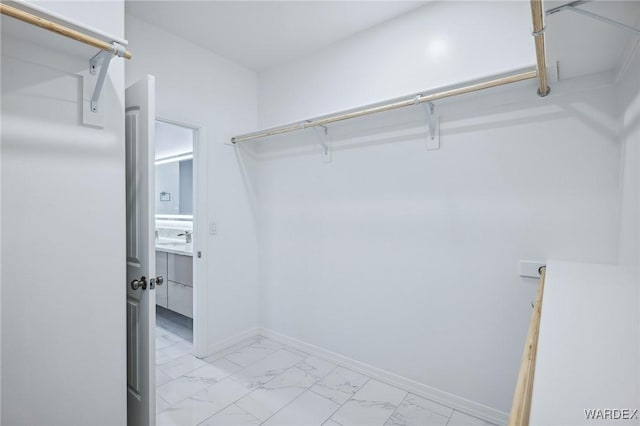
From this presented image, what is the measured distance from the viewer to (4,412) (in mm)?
1180

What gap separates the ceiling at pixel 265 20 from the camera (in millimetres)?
2107

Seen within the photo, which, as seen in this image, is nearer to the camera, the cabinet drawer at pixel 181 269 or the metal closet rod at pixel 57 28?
the metal closet rod at pixel 57 28

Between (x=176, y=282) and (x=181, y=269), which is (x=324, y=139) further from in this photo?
(x=176, y=282)

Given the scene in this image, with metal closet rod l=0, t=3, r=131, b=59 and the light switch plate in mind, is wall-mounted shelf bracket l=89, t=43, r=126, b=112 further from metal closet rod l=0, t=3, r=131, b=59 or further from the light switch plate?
the light switch plate

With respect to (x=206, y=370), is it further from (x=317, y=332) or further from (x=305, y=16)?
(x=305, y=16)

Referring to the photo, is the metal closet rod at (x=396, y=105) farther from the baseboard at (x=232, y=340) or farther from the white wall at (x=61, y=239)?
the baseboard at (x=232, y=340)

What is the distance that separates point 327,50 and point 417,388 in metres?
2.79

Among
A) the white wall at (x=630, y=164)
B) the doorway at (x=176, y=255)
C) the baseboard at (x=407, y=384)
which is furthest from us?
the doorway at (x=176, y=255)

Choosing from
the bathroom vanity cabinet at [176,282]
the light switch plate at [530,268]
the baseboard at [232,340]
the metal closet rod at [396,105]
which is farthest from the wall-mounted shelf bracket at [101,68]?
the light switch plate at [530,268]

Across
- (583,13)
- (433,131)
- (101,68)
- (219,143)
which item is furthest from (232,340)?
(583,13)

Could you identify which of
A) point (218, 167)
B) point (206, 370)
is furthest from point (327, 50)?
point (206, 370)

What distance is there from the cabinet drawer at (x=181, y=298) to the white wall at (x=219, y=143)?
1.89 ft

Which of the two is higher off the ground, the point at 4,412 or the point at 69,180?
the point at 69,180

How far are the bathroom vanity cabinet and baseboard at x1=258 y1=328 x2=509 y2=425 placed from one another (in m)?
1.05
